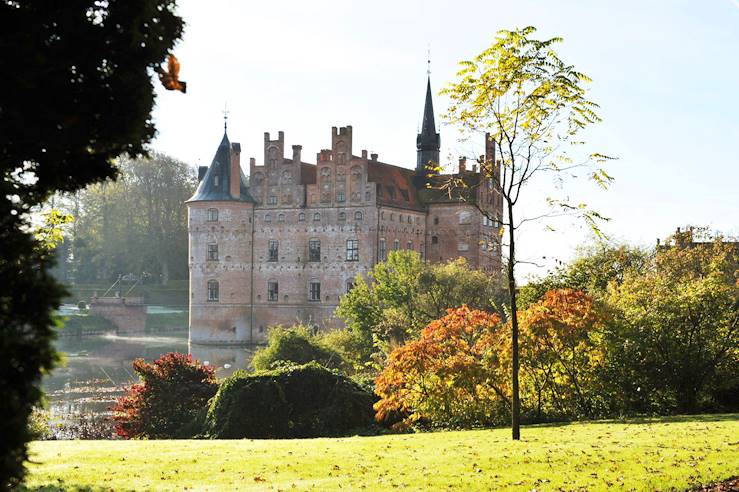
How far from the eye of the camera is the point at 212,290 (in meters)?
50.7

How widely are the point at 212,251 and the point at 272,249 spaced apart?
3537mm

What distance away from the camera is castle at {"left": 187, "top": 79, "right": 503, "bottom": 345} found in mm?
48688

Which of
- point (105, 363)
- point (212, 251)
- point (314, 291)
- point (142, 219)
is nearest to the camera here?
point (105, 363)

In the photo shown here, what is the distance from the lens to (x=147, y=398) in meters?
20.6

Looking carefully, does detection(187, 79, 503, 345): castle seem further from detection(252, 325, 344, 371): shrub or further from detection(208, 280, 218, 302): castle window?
detection(252, 325, 344, 371): shrub

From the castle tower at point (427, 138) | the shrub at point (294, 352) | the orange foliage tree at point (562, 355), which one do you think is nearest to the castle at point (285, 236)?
the castle tower at point (427, 138)

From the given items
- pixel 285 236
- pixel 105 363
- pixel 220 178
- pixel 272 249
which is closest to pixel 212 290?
pixel 272 249

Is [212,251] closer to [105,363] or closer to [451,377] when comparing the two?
[105,363]

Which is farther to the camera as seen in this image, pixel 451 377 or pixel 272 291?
pixel 272 291

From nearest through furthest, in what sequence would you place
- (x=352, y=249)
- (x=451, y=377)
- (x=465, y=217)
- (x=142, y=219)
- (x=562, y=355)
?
(x=451, y=377) → (x=562, y=355) → (x=352, y=249) → (x=465, y=217) → (x=142, y=219)

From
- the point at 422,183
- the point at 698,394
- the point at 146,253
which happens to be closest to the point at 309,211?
the point at 422,183

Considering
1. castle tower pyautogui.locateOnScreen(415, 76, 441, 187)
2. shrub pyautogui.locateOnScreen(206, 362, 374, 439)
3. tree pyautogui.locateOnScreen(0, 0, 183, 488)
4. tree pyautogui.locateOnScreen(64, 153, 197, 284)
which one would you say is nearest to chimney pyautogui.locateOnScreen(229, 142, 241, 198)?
castle tower pyautogui.locateOnScreen(415, 76, 441, 187)

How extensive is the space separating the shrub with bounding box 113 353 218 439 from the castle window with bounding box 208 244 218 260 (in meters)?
29.7

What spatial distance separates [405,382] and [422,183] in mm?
36471
